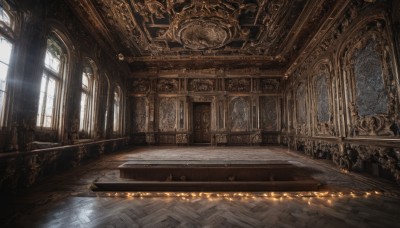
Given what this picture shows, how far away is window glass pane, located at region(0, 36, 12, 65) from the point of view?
3.36m

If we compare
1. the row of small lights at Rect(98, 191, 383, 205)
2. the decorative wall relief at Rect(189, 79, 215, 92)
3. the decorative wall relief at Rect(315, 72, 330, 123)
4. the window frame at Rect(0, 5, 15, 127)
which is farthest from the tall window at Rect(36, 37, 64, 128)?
the decorative wall relief at Rect(315, 72, 330, 123)

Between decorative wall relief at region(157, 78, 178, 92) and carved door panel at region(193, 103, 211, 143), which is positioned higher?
decorative wall relief at region(157, 78, 178, 92)

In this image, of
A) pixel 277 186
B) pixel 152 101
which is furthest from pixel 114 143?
pixel 277 186

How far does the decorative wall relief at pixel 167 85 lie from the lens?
1087cm

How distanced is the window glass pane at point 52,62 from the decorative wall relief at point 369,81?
7904 mm

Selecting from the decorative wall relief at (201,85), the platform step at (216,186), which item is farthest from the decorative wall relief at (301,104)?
the platform step at (216,186)

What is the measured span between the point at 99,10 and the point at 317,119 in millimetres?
8476

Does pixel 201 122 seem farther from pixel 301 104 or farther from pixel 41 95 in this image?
pixel 41 95

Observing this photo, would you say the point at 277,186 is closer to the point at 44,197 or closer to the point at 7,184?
the point at 44,197

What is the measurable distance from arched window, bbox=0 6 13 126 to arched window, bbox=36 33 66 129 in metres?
1.06

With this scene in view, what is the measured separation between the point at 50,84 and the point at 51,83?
0.05m

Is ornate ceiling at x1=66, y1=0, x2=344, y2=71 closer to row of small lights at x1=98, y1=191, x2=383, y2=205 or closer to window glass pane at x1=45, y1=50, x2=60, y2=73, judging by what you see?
window glass pane at x1=45, y1=50, x2=60, y2=73

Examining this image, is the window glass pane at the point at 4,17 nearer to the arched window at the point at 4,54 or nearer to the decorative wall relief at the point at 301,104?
the arched window at the point at 4,54

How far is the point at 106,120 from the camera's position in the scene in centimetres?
770
